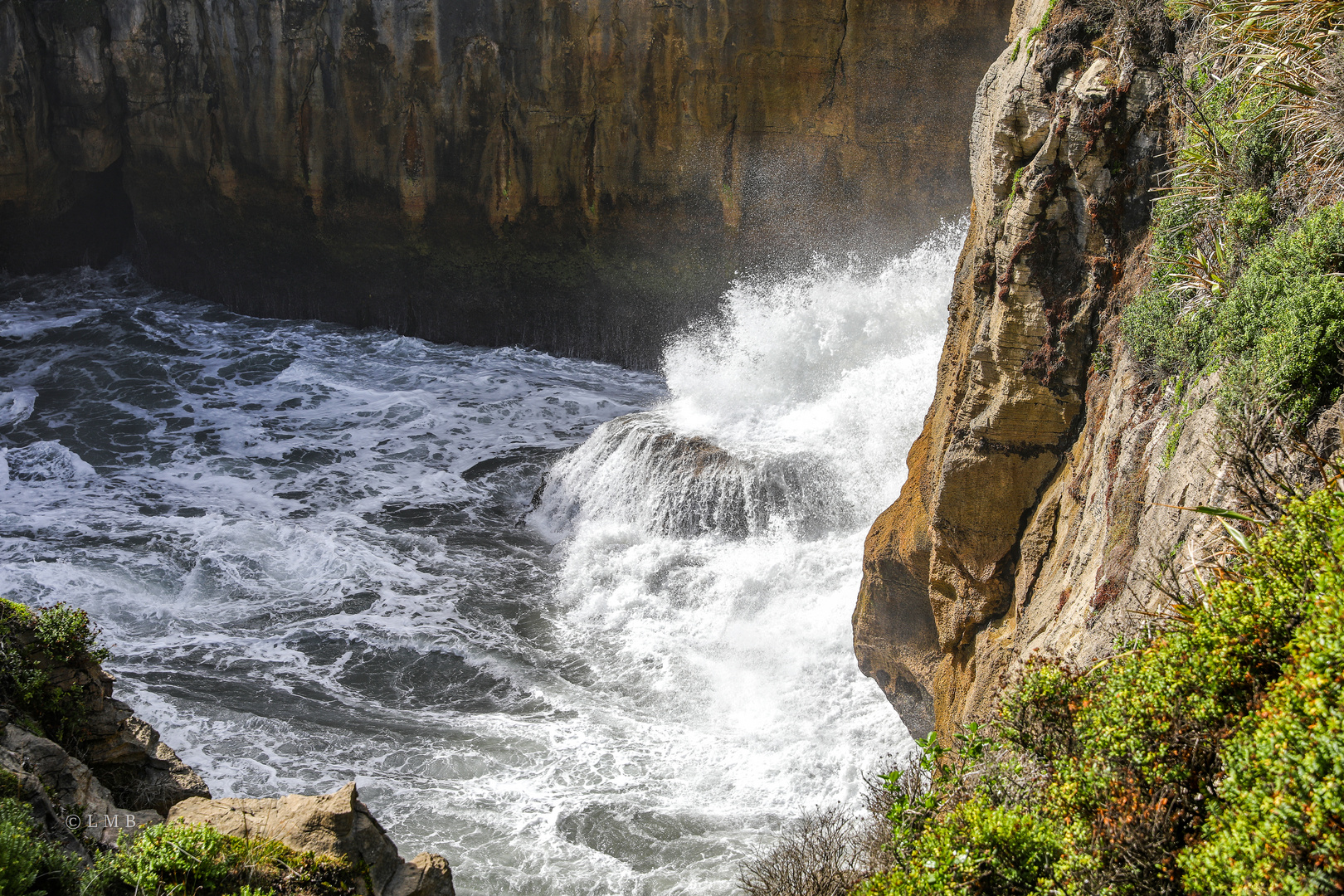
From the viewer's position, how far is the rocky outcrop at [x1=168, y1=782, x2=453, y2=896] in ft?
16.4

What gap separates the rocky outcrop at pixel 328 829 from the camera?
4984 millimetres

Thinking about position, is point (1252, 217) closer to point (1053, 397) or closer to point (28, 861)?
point (1053, 397)

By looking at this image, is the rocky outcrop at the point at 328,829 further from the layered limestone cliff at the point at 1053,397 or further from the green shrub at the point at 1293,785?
the green shrub at the point at 1293,785

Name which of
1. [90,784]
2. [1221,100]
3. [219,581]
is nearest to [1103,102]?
[1221,100]

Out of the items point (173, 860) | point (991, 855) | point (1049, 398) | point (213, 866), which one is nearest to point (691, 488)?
point (1049, 398)

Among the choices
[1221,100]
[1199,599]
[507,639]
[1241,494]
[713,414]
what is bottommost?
[507,639]

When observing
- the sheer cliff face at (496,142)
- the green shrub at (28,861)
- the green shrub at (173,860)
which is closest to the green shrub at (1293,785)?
the green shrub at (173,860)

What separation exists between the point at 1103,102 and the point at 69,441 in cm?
1759

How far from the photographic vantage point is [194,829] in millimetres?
4805

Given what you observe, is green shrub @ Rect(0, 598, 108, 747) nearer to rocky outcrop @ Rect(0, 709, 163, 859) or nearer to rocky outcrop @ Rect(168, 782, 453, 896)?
rocky outcrop @ Rect(0, 709, 163, 859)

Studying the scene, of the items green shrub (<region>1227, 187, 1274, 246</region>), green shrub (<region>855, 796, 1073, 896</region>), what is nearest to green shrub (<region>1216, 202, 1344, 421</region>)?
green shrub (<region>1227, 187, 1274, 246</region>)

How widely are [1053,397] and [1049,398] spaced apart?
0.03 meters

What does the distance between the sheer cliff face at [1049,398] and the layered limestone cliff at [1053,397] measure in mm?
14

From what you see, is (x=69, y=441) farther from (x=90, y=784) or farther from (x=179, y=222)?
(x=90, y=784)
